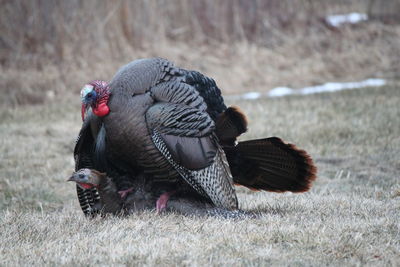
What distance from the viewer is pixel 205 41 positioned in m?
14.8

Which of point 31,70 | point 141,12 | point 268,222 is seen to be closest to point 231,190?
point 268,222

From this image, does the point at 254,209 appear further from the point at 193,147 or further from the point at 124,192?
the point at 124,192

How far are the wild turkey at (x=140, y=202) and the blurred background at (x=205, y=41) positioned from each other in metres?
6.75

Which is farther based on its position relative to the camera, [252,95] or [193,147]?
[252,95]

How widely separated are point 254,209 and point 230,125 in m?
0.68

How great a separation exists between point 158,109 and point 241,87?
8.63 meters

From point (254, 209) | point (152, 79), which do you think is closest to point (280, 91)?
point (254, 209)

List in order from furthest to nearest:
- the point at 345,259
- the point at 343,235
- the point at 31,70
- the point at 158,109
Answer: the point at 31,70
the point at 158,109
the point at 343,235
the point at 345,259

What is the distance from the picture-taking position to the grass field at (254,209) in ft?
11.7

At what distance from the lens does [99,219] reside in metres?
4.65

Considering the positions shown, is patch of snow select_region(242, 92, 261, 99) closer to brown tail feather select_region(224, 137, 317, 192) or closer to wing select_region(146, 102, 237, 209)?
brown tail feather select_region(224, 137, 317, 192)

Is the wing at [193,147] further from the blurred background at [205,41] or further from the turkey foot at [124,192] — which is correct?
the blurred background at [205,41]

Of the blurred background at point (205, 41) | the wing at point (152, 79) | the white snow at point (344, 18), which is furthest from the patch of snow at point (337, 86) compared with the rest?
the wing at point (152, 79)

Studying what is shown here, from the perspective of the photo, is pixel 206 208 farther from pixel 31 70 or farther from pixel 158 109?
pixel 31 70
